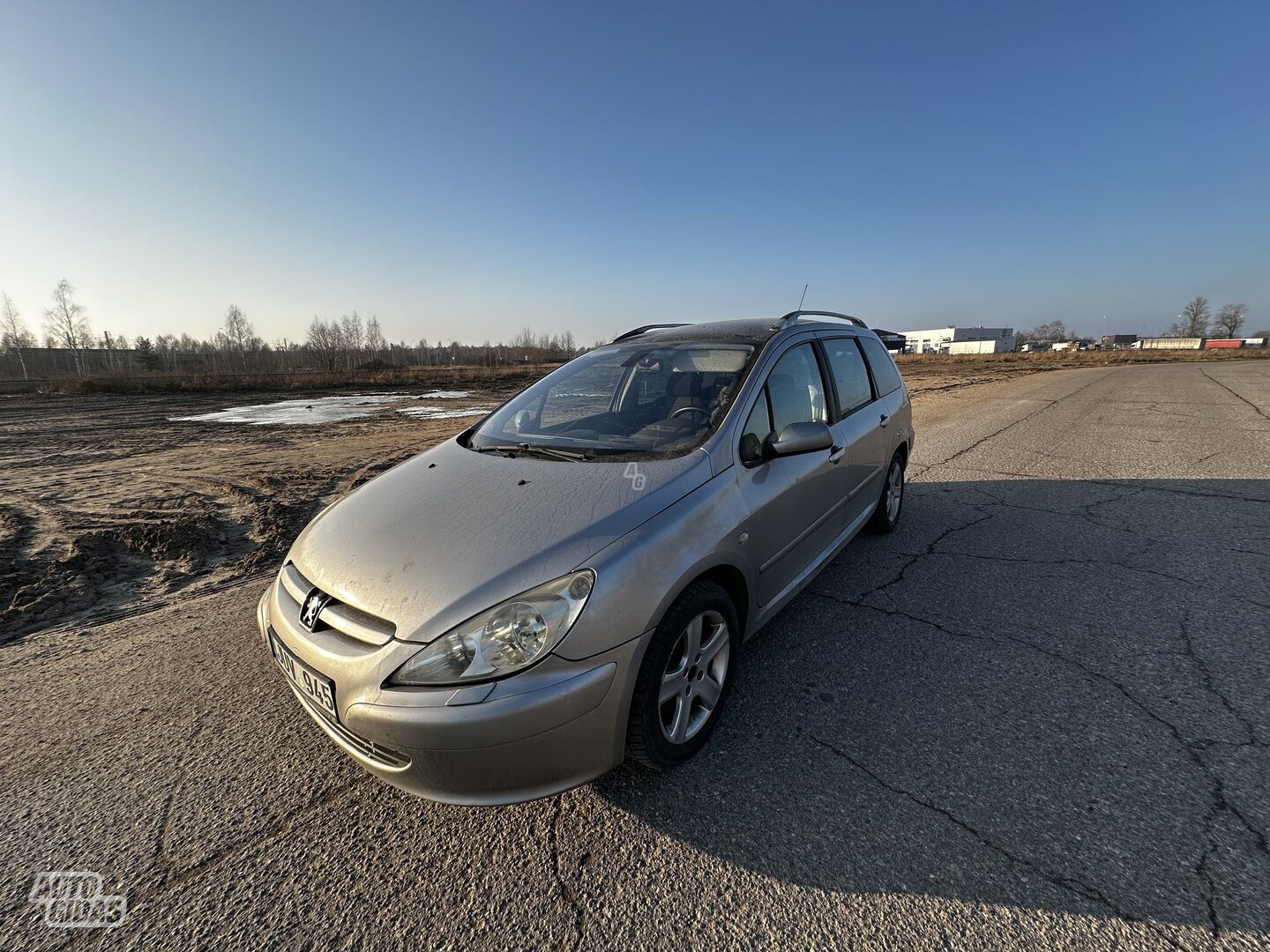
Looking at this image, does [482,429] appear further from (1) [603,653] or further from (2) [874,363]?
(2) [874,363]

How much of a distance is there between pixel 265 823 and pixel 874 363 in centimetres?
481

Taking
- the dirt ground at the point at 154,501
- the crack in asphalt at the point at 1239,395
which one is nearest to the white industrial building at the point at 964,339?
the crack in asphalt at the point at 1239,395

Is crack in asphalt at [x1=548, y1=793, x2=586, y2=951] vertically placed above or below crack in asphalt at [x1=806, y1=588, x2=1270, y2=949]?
below

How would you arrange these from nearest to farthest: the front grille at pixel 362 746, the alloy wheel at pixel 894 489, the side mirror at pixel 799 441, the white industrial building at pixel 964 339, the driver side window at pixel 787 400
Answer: the front grille at pixel 362 746 → the side mirror at pixel 799 441 → the driver side window at pixel 787 400 → the alloy wheel at pixel 894 489 → the white industrial building at pixel 964 339

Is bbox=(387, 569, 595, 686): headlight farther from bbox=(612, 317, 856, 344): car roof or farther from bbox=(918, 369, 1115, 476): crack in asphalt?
bbox=(918, 369, 1115, 476): crack in asphalt

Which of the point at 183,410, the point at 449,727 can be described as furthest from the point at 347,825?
the point at 183,410

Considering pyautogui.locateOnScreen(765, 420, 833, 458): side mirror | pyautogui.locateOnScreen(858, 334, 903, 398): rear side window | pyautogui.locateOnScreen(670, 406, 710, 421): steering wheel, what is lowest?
pyautogui.locateOnScreen(765, 420, 833, 458): side mirror

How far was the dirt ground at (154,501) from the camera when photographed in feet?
13.5

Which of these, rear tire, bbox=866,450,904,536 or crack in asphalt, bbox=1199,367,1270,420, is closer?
rear tire, bbox=866,450,904,536

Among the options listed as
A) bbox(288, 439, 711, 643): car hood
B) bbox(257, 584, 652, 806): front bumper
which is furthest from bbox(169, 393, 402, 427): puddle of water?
bbox(257, 584, 652, 806): front bumper

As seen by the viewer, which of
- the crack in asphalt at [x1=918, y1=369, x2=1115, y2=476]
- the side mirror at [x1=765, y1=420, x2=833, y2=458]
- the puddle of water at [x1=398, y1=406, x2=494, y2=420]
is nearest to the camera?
the side mirror at [x1=765, y1=420, x2=833, y2=458]

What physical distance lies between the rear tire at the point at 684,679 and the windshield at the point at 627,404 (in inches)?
28.3

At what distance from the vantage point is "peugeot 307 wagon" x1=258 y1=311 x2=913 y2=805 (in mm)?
1731

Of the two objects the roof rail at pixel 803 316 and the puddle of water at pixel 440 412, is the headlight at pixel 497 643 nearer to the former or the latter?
the roof rail at pixel 803 316
